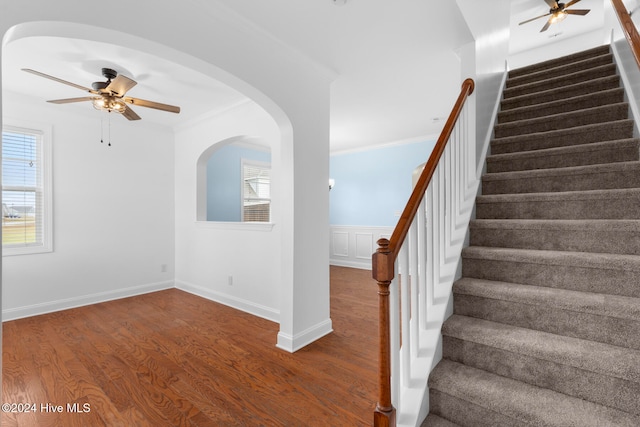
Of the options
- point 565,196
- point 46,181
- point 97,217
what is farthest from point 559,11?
point 46,181

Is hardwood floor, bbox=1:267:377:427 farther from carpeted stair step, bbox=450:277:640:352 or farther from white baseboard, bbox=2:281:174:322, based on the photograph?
carpeted stair step, bbox=450:277:640:352

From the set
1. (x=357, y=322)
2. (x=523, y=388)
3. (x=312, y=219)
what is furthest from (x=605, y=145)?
(x=357, y=322)

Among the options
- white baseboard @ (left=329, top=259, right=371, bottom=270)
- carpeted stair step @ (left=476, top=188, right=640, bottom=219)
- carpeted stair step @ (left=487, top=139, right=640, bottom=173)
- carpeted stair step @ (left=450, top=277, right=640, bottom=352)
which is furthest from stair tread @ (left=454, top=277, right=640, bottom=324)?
white baseboard @ (left=329, top=259, right=371, bottom=270)

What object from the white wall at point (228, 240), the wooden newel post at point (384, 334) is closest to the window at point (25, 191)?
the white wall at point (228, 240)

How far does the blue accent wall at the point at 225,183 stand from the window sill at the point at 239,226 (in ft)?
3.51

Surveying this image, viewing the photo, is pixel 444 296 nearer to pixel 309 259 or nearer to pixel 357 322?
pixel 309 259

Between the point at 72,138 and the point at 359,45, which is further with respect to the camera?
the point at 72,138

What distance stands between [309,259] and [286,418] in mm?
Result: 1315

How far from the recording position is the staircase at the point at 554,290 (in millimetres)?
1249

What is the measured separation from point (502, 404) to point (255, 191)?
5.42 meters

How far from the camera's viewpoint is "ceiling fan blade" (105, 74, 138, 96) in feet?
8.31

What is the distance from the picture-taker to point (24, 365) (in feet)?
7.70

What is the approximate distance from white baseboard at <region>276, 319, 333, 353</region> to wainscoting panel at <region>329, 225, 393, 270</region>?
325 cm

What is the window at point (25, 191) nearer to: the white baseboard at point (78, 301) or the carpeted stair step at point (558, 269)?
the white baseboard at point (78, 301)
